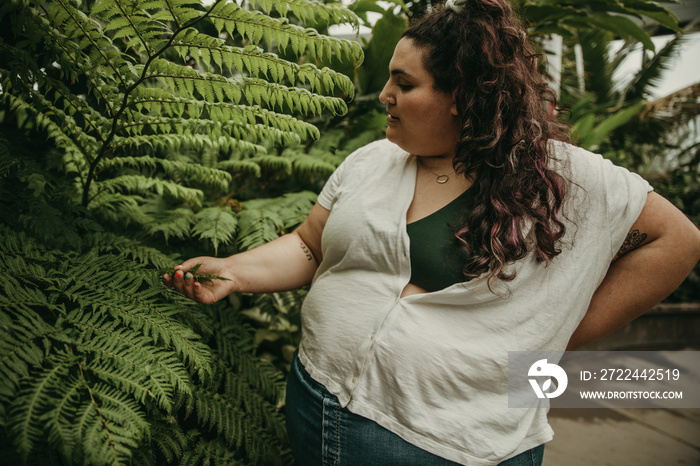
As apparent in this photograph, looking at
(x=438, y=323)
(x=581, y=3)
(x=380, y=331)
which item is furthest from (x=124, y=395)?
(x=581, y=3)

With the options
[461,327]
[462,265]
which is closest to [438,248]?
[462,265]

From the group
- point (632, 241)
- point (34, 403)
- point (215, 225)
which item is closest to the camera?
point (34, 403)

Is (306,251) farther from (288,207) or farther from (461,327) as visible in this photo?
(461,327)

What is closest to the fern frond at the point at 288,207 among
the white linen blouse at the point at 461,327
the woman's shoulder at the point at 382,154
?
the woman's shoulder at the point at 382,154

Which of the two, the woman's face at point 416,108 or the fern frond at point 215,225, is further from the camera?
the fern frond at point 215,225

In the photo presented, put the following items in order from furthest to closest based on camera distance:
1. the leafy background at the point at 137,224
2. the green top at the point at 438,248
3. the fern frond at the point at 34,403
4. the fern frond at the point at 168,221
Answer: the fern frond at the point at 168,221, the green top at the point at 438,248, the leafy background at the point at 137,224, the fern frond at the point at 34,403

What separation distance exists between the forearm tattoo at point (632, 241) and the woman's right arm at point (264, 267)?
759mm

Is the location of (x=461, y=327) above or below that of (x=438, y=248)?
below

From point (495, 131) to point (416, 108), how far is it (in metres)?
0.20

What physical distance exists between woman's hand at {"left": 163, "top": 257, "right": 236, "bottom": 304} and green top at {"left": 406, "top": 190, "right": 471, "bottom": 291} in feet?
1.42

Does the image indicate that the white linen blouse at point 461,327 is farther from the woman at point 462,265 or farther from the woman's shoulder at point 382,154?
the woman's shoulder at point 382,154

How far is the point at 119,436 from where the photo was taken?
0.69m

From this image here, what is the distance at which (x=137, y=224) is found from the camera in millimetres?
1370

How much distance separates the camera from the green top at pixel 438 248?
3.29 feet
